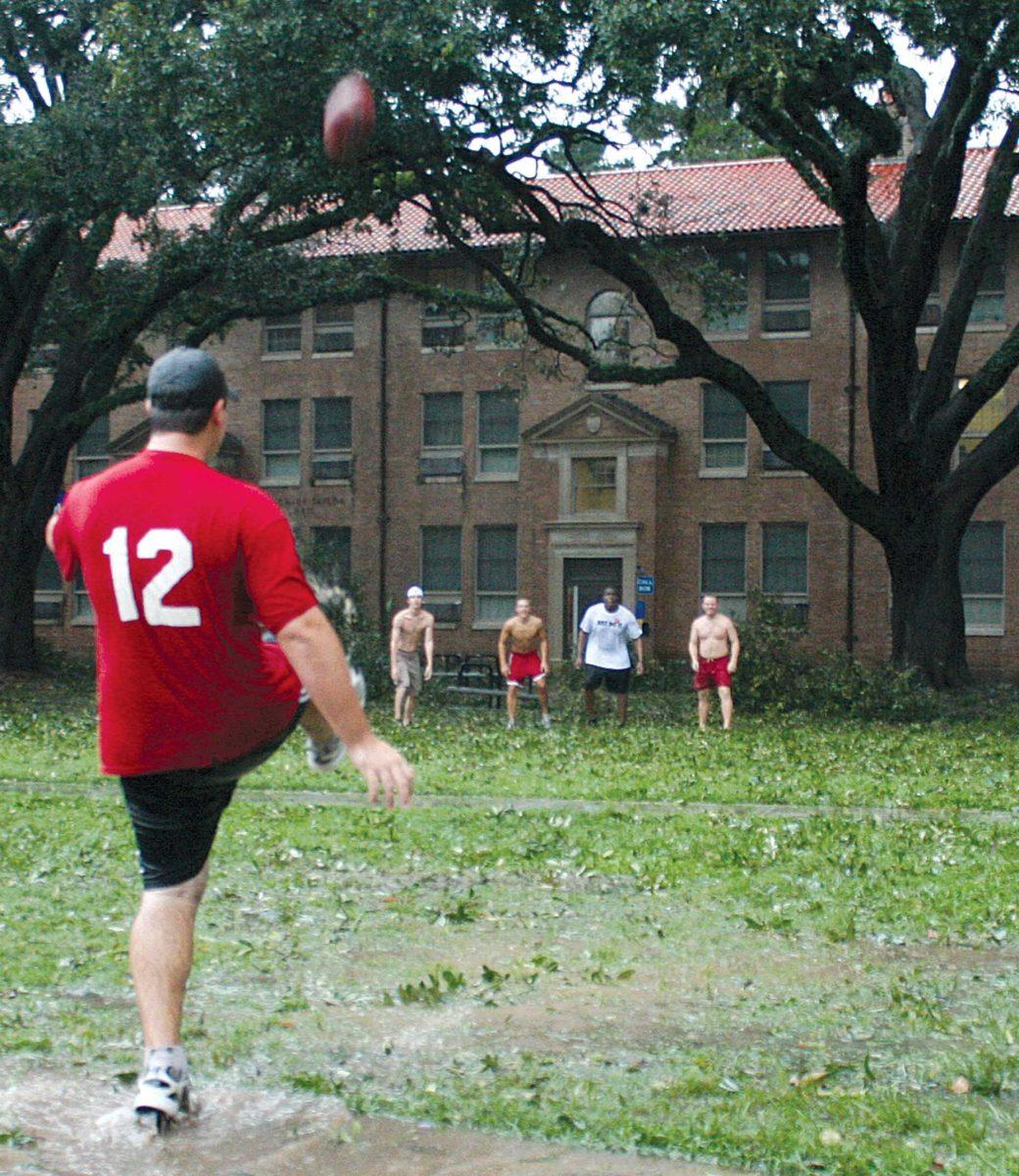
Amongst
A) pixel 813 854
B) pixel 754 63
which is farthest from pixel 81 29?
pixel 813 854

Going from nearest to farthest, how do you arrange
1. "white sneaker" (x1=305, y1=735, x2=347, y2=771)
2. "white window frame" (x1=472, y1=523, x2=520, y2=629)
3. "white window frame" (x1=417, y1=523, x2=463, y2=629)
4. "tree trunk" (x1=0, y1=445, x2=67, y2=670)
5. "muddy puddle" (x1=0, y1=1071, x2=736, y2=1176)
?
"muddy puddle" (x1=0, y1=1071, x2=736, y2=1176)
"white sneaker" (x1=305, y1=735, x2=347, y2=771)
"tree trunk" (x1=0, y1=445, x2=67, y2=670)
"white window frame" (x1=472, y1=523, x2=520, y2=629)
"white window frame" (x1=417, y1=523, x2=463, y2=629)

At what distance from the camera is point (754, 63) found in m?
20.6

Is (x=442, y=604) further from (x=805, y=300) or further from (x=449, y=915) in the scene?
(x=449, y=915)

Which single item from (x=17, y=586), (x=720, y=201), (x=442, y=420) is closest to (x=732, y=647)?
(x=17, y=586)

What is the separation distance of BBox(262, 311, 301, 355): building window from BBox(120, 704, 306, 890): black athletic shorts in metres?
45.0

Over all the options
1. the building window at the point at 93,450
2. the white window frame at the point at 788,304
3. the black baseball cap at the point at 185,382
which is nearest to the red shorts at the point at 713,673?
the black baseball cap at the point at 185,382

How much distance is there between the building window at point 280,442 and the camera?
48.8m

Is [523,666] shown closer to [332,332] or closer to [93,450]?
[332,332]

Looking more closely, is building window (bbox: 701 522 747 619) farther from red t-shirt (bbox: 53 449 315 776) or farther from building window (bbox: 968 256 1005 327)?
red t-shirt (bbox: 53 449 315 776)

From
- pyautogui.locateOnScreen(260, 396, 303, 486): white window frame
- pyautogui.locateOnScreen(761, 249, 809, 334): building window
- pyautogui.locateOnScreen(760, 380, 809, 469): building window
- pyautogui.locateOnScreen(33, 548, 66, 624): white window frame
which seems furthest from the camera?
pyautogui.locateOnScreen(33, 548, 66, 624): white window frame

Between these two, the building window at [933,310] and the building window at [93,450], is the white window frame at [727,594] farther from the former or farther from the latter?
the building window at [93,450]

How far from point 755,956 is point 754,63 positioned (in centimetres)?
1580

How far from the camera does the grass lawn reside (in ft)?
15.4

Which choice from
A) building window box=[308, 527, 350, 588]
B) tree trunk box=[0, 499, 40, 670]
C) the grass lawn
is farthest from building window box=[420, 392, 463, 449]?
the grass lawn
